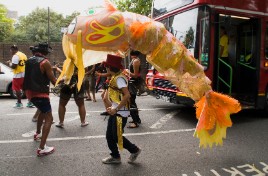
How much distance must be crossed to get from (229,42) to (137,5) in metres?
6.80

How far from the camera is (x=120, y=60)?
4.12m

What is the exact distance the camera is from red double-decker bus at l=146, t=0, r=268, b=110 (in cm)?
634

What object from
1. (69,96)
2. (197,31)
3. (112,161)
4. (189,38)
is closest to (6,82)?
(69,96)

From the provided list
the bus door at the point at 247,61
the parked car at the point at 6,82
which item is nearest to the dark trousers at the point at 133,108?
the bus door at the point at 247,61

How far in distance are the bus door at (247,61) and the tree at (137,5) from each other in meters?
6.45

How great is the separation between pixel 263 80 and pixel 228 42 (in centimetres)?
125

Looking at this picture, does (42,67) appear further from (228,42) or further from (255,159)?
(228,42)

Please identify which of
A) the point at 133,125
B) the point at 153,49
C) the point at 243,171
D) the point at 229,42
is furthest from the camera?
the point at 229,42

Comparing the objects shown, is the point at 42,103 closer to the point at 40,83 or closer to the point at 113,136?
the point at 40,83

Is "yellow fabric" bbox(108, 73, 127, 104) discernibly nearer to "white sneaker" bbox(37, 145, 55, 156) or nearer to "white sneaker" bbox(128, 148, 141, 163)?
"white sneaker" bbox(128, 148, 141, 163)

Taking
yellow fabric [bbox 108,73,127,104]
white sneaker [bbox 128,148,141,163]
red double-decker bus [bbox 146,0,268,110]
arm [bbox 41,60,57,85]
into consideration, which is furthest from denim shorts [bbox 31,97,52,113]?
red double-decker bus [bbox 146,0,268,110]

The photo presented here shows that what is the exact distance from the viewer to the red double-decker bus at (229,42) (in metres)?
6.34

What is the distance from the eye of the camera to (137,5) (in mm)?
13750

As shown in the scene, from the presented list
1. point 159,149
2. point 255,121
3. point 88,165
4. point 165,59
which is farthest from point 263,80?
point 88,165
